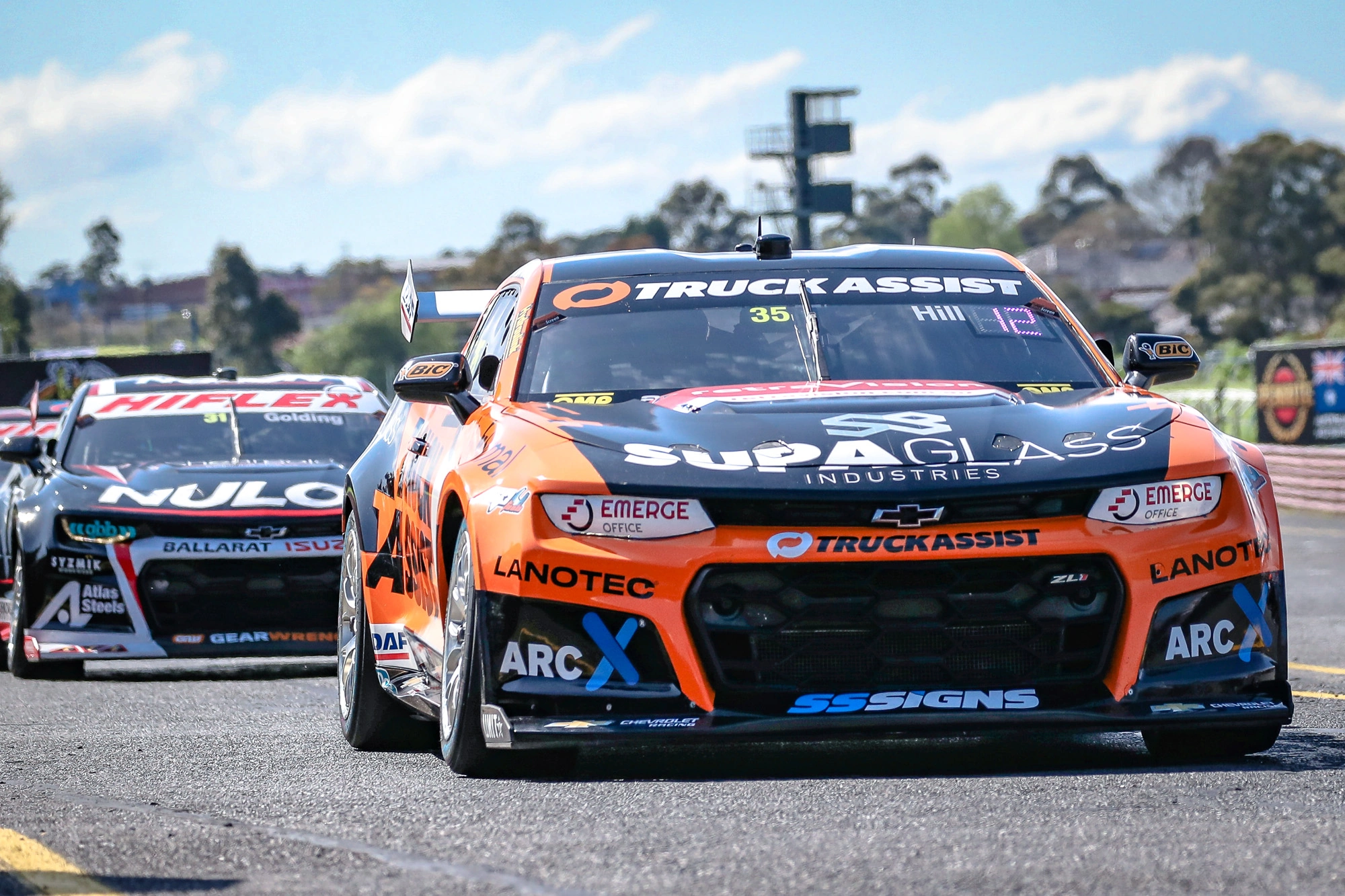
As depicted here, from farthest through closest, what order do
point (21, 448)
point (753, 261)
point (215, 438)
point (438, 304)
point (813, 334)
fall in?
point (215, 438) → point (21, 448) → point (438, 304) → point (753, 261) → point (813, 334)

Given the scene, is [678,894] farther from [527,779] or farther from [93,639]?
[93,639]

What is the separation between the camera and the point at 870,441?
202 inches

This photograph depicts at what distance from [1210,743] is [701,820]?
1709 millimetres

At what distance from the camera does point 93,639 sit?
10.1 meters

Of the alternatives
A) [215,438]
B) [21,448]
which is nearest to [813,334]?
[215,438]

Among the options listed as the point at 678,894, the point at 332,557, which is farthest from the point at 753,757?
the point at 332,557

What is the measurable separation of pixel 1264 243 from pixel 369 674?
281ft

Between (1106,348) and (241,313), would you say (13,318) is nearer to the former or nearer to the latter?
(241,313)

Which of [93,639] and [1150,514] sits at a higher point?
[1150,514]

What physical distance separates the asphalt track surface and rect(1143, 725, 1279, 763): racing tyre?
8cm

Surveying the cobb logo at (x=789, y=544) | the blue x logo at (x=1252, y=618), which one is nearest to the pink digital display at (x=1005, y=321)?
the blue x logo at (x=1252, y=618)

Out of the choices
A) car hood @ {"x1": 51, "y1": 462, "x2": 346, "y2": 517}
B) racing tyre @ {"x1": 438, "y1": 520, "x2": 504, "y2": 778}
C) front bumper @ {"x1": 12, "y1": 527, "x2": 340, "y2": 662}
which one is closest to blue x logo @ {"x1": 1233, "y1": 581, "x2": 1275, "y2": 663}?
racing tyre @ {"x1": 438, "y1": 520, "x2": 504, "y2": 778}

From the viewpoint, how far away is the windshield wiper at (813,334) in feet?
19.9

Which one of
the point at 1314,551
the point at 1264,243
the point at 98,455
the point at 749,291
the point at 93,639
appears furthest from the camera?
the point at 1264,243
